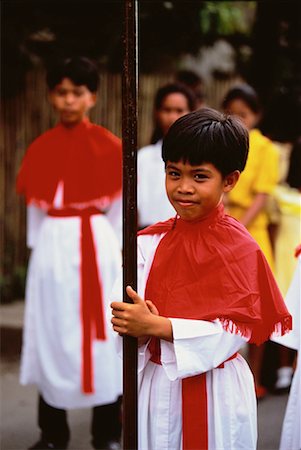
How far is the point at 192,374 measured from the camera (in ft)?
7.76

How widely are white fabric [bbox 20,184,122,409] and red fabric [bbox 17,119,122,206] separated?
0.47ft

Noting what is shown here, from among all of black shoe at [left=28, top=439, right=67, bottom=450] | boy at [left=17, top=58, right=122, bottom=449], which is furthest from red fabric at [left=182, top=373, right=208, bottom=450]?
black shoe at [left=28, top=439, right=67, bottom=450]

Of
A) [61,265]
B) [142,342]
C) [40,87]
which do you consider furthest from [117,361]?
[40,87]

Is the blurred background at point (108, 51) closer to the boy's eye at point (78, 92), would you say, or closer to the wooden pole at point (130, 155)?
the boy's eye at point (78, 92)

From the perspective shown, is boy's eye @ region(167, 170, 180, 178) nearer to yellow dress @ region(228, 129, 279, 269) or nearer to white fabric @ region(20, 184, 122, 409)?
white fabric @ region(20, 184, 122, 409)

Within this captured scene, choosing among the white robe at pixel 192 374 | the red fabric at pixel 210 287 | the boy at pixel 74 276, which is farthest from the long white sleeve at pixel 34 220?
the red fabric at pixel 210 287

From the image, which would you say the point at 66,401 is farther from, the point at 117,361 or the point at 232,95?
the point at 232,95

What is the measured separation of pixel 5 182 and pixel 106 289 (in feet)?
9.65

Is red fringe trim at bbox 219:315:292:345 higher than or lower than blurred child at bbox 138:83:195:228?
lower

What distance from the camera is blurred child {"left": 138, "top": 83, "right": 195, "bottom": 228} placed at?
4.35 m

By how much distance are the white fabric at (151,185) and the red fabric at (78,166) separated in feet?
1.45

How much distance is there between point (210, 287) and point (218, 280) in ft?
0.12

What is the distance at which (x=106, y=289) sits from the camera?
4.02 meters

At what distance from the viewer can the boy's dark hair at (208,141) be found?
2.34 m
